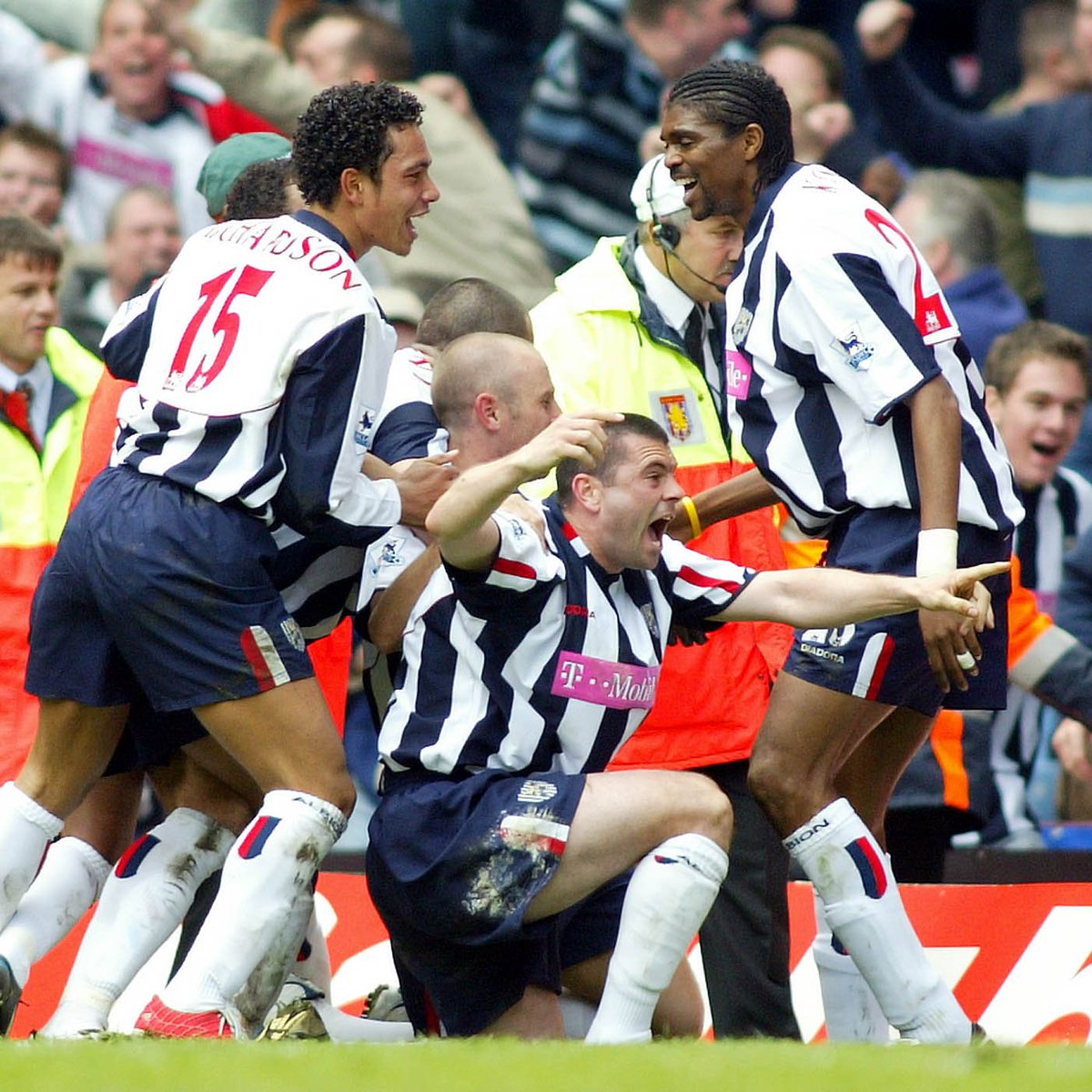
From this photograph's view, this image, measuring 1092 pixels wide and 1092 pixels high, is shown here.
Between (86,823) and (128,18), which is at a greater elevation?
(128,18)

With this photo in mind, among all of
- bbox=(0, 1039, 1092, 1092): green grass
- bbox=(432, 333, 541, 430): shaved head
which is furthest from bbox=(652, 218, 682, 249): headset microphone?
bbox=(0, 1039, 1092, 1092): green grass

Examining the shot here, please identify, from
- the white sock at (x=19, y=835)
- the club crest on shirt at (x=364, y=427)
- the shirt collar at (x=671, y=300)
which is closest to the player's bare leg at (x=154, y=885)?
the white sock at (x=19, y=835)

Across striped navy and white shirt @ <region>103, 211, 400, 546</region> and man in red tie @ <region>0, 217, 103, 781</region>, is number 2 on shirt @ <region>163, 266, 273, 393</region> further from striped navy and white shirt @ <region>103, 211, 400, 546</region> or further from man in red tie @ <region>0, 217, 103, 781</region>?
man in red tie @ <region>0, 217, 103, 781</region>

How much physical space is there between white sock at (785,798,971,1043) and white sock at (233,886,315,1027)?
42.4 inches

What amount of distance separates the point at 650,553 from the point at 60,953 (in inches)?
101

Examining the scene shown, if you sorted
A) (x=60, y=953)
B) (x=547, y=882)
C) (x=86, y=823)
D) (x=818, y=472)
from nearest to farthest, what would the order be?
(x=547, y=882) → (x=818, y=472) → (x=86, y=823) → (x=60, y=953)

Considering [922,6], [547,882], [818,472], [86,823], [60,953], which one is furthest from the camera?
[922,6]

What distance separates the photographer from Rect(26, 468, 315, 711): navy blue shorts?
172 inches

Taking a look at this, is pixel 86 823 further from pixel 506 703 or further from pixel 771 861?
pixel 771 861

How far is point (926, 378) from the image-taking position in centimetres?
449

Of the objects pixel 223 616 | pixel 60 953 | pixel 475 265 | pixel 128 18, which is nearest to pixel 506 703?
pixel 223 616

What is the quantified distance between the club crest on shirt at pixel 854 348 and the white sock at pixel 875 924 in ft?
3.13

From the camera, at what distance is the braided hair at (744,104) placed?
4.80 metres

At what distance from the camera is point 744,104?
4.82 meters
